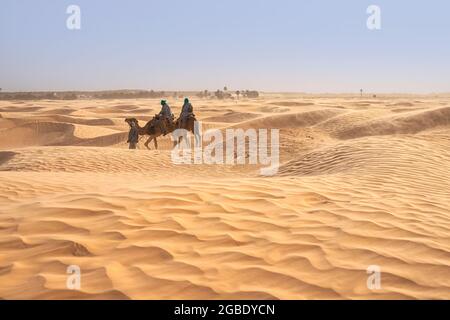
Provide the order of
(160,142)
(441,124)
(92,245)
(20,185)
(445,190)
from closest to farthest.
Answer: (92,245) < (445,190) < (20,185) < (441,124) < (160,142)

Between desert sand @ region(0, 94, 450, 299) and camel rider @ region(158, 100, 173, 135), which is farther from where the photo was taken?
camel rider @ region(158, 100, 173, 135)

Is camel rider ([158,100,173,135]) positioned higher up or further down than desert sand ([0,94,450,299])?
higher up

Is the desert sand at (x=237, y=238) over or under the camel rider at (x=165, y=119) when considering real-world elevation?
under

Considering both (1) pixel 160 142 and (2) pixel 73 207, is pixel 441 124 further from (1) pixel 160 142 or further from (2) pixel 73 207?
(2) pixel 73 207

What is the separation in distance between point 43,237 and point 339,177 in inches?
174

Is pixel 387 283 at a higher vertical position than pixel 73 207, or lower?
lower

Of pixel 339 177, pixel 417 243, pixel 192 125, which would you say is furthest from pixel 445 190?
pixel 192 125

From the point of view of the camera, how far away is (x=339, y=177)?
636 cm

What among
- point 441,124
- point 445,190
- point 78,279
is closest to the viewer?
point 78,279

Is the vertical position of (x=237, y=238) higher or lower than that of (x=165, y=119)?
lower

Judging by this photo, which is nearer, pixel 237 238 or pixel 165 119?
pixel 237 238

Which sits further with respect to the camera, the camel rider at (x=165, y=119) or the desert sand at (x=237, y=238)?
the camel rider at (x=165, y=119)
